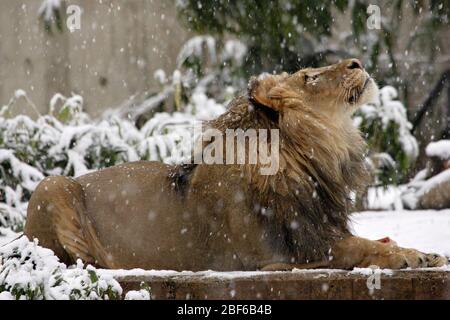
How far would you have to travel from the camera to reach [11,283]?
298 centimetres

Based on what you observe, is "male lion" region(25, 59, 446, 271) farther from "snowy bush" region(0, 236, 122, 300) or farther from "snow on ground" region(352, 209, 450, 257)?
"snowy bush" region(0, 236, 122, 300)

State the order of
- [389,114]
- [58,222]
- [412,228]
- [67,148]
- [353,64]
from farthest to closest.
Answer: [389,114] → [67,148] → [412,228] → [353,64] → [58,222]

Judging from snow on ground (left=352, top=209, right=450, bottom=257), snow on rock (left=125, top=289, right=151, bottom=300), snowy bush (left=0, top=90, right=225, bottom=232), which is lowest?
snow on rock (left=125, top=289, right=151, bottom=300)

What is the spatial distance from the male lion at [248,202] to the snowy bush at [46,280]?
2.65 feet

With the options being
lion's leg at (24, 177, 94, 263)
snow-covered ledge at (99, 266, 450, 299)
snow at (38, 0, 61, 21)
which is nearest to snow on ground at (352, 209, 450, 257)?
snow-covered ledge at (99, 266, 450, 299)

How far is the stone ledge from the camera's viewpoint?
3180mm

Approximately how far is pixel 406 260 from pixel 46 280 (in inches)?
57.3

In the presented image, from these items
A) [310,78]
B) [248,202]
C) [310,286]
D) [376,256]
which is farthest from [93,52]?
[310,286]

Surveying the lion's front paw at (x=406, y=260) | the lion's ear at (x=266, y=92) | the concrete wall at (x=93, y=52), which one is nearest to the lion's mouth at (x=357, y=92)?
the lion's ear at (x=266, y=92)

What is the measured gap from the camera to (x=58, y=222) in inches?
157

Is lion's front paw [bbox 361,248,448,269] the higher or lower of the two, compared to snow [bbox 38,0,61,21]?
lower

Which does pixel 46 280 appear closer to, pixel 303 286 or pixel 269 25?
pixel 303 286

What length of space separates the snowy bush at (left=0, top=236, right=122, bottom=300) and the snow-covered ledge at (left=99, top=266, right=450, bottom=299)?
222 millimetres

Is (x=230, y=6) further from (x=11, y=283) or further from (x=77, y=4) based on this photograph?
(x=11, y=283)
